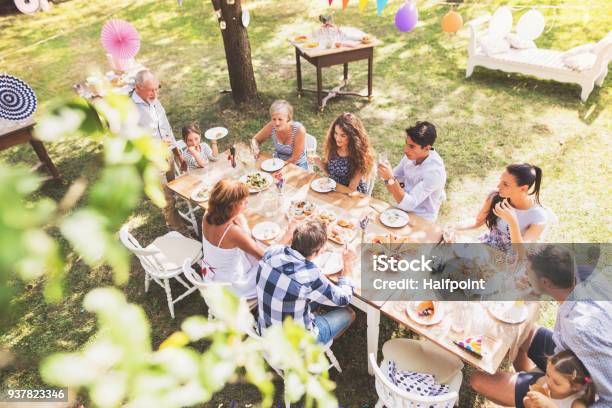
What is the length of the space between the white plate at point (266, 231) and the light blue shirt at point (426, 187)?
42.8 inches

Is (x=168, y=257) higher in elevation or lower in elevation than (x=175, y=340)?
lower

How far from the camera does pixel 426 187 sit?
3.58 meters

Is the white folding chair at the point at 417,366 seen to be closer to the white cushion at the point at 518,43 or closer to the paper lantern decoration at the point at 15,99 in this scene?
the paper lantern decoration at the point at 15,99

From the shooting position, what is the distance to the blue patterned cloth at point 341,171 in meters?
4.06

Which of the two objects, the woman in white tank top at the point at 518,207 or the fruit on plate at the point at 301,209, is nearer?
the woman in white tank top at the point at 518,207

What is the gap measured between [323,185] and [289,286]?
1431mm

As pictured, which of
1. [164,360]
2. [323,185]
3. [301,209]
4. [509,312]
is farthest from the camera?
[323,185]

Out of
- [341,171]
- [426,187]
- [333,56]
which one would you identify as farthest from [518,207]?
[333,56]

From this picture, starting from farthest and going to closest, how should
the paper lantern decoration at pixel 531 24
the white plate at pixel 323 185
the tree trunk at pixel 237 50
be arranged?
the tree trunk at pixel 237 50, the paper lantern decoration at pixel 531 24, the white plate at pixel 323 185

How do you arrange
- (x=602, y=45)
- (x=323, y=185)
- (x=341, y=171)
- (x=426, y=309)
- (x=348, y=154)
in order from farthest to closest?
(x=602, y=45), (x=341, y=171), (x=348, y=154), (x=323, y=185), (x=426, y=309)

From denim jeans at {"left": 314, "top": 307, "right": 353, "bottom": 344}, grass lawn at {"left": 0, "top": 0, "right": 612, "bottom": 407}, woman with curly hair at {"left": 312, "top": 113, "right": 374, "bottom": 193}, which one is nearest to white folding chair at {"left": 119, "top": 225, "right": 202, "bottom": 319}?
grass lawn at {"left": 0, "top": 0, "right": 612, "bottom": 407}

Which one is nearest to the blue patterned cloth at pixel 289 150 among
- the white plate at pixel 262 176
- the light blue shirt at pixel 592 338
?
the white plate at pixel 262 176

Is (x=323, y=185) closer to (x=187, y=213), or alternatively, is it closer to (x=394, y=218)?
(x=394, y=218)

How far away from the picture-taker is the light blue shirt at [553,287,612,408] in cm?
219
